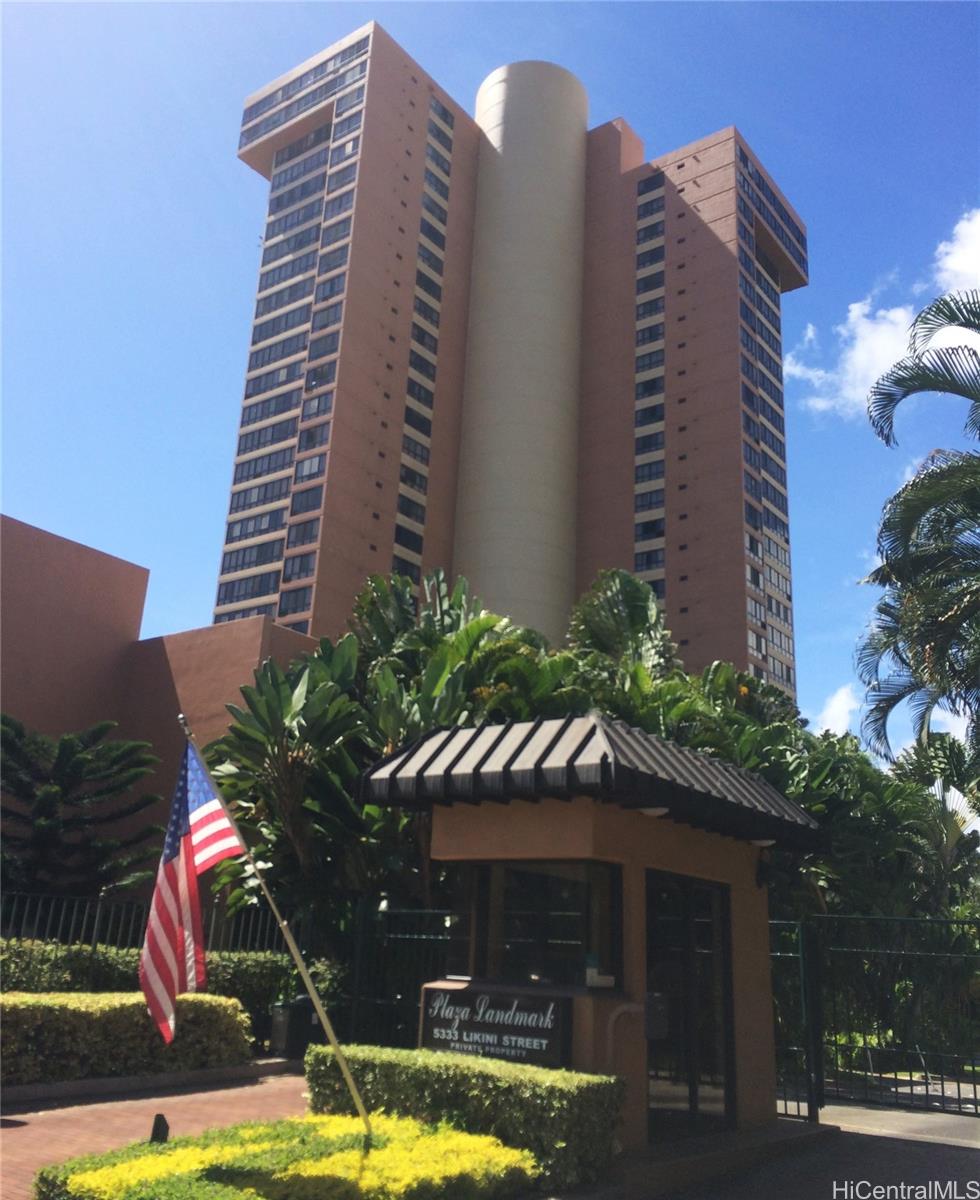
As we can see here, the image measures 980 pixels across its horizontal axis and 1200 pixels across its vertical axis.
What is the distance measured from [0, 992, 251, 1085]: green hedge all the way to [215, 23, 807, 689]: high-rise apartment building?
4626cm

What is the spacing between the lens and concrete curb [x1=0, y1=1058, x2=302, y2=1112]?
1152cm

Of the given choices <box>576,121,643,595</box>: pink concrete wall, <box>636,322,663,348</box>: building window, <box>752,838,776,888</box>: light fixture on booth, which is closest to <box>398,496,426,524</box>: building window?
<box>576,121,643,595</box>: pink concrete wall

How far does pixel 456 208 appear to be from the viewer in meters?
78.9

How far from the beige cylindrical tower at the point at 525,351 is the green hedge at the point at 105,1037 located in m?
53.5

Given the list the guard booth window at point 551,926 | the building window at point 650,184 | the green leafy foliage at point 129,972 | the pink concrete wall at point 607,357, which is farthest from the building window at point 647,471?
the guard booth window at point 551,926

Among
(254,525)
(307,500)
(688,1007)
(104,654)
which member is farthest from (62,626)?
(254,525)

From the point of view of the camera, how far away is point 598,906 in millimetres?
9414

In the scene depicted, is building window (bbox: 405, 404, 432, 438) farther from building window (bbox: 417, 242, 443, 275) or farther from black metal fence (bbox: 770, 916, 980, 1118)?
black metal fence (bbox: 770, 916, 980, 1118)

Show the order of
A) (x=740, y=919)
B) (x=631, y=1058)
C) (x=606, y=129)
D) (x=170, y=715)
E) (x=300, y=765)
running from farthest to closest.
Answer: (x=606, y=129), (x=170, y=715), (x=300, y=765), (x=740, y=919), (x=631, y=1058)

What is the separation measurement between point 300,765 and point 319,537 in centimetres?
4577

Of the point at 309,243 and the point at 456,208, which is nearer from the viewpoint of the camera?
the point at 309,243

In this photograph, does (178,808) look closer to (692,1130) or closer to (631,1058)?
(631,1058)

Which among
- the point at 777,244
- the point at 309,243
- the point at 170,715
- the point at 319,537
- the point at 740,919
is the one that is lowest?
the point at 740,919

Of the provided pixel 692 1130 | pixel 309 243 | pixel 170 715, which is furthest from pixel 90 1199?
pixel 309 243
